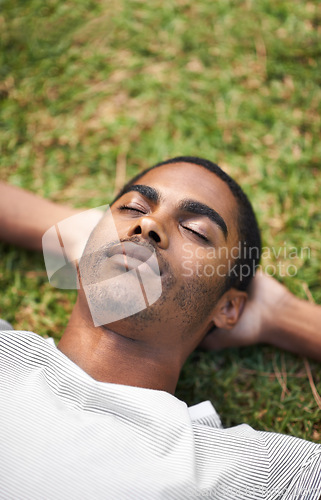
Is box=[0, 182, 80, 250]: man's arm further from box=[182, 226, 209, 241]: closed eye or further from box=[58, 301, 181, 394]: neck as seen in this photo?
box=[182, 226, 209, 241]: closed eye

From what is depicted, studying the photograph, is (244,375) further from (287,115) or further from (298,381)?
(287,115)

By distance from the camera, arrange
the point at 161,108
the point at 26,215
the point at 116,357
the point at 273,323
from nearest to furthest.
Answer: the point at 116,357 → the point at 273,323 → the point at 26,215 → the point at 161,108

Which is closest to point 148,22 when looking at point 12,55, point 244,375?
point 12,55

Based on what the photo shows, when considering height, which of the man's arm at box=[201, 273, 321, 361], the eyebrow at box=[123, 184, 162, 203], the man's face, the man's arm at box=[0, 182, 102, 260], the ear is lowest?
the man's arm at box=[201, 273, 321, 361]

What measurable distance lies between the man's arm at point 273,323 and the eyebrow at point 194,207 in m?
0.77

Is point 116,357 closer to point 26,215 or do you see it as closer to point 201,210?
point 201,210

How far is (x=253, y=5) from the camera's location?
3.90 m

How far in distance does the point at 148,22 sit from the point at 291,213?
214 cm

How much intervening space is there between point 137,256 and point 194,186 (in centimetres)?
57

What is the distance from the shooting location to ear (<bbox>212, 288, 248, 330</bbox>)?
2.59m

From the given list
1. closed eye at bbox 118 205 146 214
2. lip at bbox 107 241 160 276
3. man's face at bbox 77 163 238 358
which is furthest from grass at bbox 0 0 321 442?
lip at bbox 107 241 160 276

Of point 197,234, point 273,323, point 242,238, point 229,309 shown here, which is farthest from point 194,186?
point 273,323

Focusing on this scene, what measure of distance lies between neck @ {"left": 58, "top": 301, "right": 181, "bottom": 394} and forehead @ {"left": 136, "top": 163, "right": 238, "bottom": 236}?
79cm

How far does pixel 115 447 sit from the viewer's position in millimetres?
1991
